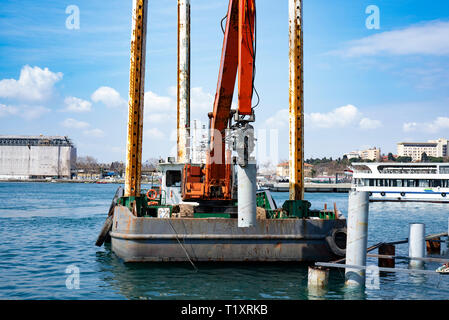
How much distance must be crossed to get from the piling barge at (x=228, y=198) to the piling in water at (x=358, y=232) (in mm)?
1954

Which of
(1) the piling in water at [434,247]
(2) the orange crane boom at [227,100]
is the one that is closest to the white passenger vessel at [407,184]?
(1) the piling in water at [434,247]

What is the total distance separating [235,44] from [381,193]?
49618 mm

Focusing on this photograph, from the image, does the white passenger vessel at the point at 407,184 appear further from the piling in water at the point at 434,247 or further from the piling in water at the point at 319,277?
the piling in water at the point at 319,277

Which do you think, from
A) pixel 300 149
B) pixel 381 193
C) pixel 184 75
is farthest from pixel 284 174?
pixel 300 149

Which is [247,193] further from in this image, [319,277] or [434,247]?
[434,247]

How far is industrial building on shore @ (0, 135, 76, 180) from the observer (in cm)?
17825

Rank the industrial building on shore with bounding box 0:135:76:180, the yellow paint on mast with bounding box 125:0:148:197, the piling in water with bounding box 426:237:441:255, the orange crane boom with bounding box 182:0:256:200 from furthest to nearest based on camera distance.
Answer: the industrial building on shore with bounding box 0:135:76:180, the piling in water with bounding box 426:237:441:255, the yellow paint on mast with bounding box 125:0:148:197, the orange crane boom with bounding box 182:0:256:200

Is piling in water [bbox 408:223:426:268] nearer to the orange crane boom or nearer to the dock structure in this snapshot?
the orange crane boom

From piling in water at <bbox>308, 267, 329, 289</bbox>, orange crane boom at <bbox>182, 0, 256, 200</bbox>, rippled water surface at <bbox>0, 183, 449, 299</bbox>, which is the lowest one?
rippled water surface at <bbox>0, 183, 449, 299</bbox>

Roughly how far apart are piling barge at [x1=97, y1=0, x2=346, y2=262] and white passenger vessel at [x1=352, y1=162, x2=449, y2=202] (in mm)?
42097

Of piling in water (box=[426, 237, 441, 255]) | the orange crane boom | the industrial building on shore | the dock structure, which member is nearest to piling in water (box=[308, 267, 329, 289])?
the orange crane boom

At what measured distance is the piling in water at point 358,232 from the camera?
11508 millimetres

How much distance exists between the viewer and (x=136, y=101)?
16.7 m
